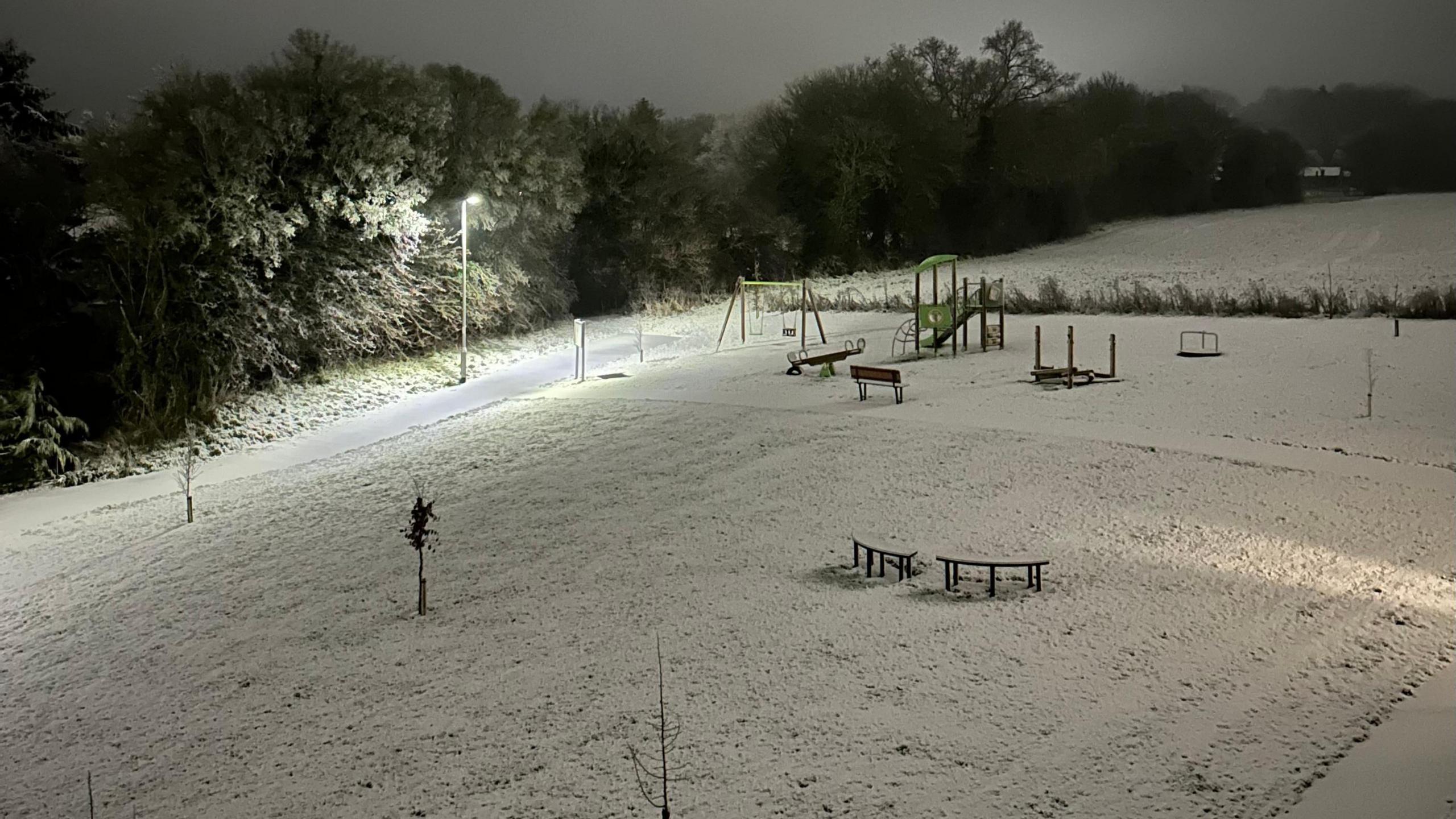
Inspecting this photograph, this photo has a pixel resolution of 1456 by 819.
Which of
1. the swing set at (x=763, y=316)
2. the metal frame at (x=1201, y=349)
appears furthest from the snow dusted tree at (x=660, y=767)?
the swing set at (x=763, y=316)

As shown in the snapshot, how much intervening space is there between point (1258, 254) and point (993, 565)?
32288 mm

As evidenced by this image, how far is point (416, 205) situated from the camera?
1054 inches

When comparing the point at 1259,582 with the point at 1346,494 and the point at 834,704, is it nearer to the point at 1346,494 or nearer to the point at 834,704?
the point at 1346,494

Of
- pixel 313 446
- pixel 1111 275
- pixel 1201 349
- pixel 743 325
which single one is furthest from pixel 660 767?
pixel 1111 275

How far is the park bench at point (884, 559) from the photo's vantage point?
8742 millimetres

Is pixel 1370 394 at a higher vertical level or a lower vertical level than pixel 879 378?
lower

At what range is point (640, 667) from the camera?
7.53 m

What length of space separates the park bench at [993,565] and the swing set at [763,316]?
13337 millimetres

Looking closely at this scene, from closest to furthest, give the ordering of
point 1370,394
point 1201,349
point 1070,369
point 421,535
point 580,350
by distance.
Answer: point 421,535
point 1370,394
point 1070,369
point 1201,349
point 580,350

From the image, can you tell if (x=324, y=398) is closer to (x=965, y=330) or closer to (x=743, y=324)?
(x=743, y=324)

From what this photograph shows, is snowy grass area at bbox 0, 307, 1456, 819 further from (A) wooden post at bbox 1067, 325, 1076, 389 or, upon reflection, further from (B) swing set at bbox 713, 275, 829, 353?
(B) swing set at bbox 713, 275, 829, 353

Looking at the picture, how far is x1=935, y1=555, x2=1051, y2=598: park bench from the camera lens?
8266mm

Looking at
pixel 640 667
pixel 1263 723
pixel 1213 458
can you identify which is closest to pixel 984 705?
pixel 1263 723

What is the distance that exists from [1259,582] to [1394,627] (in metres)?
1.11
